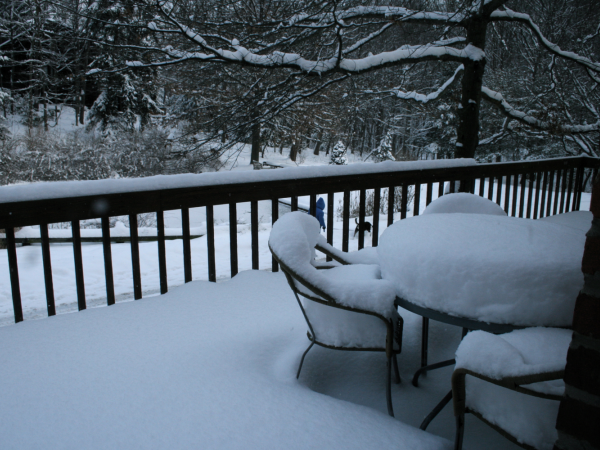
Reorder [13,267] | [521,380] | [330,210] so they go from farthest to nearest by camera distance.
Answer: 1. [330,210]
2. [13,267]
3. [521,380]

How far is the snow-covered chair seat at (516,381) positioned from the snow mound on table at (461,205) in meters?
1.16

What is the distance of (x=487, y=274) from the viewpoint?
1.26m

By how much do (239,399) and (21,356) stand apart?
40.0 inches

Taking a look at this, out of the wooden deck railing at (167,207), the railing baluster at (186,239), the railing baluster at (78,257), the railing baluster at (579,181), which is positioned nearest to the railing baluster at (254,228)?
the wooden deck railing at (167,207)

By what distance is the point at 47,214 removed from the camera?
2.04m

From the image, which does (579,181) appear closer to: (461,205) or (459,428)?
(461,205)

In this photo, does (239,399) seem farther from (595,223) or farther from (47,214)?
(47,214)

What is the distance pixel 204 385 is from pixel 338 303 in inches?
23.5

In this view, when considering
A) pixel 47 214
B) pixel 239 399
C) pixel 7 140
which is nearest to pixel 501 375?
pixel 239 399

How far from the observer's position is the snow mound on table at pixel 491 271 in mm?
1210

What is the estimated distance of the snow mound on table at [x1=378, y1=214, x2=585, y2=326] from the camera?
47.6 inches

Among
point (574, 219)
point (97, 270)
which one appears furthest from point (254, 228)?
point (97, 270)

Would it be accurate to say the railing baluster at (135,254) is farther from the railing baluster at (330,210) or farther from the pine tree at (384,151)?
the pine tree at (384,151)

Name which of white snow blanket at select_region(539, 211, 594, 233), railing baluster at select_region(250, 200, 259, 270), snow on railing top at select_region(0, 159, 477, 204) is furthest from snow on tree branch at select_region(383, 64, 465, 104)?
railing baluster at select_region(250, 200, 259, 270)
